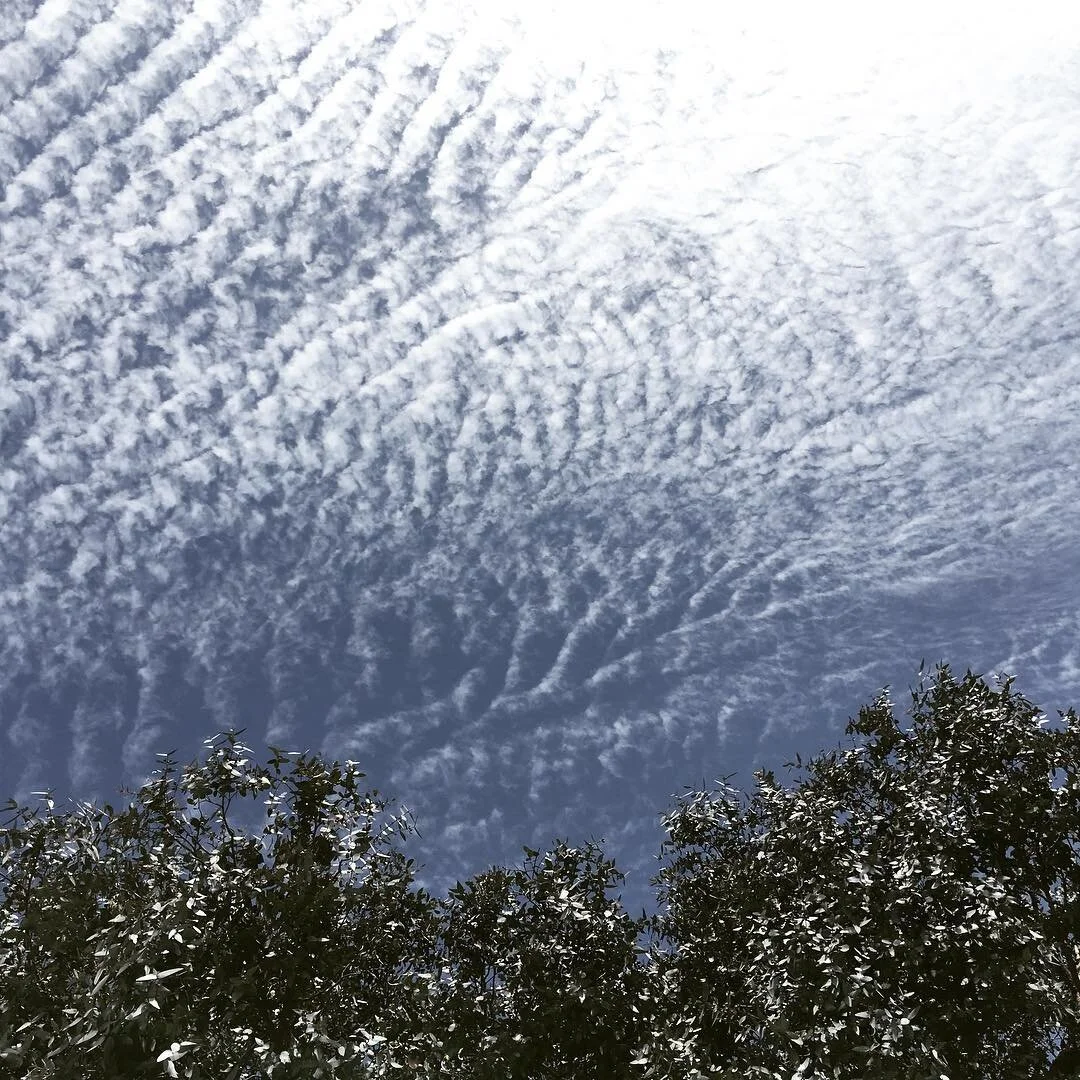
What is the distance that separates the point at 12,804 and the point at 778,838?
16.5 m

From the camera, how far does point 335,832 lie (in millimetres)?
18781

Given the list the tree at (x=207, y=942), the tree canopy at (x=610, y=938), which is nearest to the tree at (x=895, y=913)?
the tree canopy at (x=610, y=938)

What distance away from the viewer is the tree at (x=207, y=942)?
1058cm

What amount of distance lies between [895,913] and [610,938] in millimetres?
6726

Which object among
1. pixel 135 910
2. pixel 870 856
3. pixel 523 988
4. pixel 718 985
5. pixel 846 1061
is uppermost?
pixel 135 910

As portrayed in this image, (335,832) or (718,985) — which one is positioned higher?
(335,832)

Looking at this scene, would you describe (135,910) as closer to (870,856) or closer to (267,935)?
(267,935)

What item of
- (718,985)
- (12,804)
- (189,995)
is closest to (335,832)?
(189,995)

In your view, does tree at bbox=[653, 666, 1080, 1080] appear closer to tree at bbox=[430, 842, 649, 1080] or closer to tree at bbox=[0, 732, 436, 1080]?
tree at bbox=[430, 842, 649, 1080]

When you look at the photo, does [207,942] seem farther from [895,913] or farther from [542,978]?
[895,913]

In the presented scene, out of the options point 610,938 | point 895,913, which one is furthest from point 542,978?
point 895,913

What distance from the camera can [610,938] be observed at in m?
21.4

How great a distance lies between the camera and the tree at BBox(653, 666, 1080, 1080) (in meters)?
15.8

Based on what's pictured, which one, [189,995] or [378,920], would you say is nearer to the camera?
[189,995]
